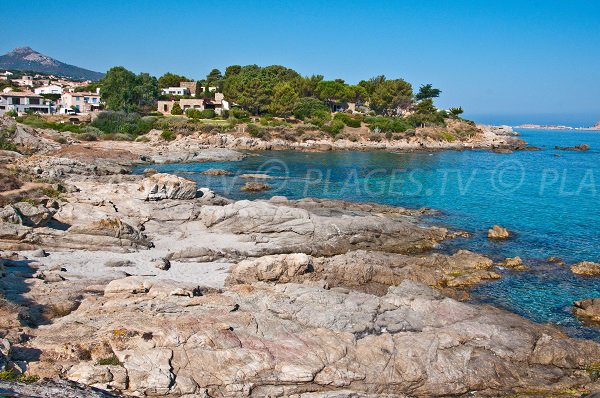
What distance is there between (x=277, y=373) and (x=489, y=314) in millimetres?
9092

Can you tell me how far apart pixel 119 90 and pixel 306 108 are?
37.3m

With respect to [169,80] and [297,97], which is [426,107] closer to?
[297,97]

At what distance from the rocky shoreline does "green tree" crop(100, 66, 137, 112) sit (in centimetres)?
7427

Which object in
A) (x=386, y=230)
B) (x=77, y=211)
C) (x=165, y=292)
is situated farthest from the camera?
(x=386, y=230)

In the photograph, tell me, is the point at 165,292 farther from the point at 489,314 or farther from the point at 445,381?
the point at 489,314

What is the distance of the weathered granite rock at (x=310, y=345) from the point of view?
13891mm

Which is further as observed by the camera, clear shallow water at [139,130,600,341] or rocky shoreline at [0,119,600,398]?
clear shallow water at [139,130,600,341]

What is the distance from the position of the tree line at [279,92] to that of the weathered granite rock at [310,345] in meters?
89.5

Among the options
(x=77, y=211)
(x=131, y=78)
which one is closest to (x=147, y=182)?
(x=77, y=211)

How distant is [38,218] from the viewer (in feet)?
83.5

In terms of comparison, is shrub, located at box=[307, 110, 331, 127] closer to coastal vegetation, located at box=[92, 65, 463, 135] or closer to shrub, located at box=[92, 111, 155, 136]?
coastal vegetation, located at box=[92, 65, 463, 135]

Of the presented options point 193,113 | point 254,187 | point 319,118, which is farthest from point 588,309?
point 193,113

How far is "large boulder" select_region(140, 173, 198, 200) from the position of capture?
3359cm

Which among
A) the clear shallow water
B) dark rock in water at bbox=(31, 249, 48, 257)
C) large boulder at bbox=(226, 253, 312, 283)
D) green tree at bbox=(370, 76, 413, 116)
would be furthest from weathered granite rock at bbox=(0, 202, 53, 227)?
green tree at bbox=(370, 76, 413, 116)
